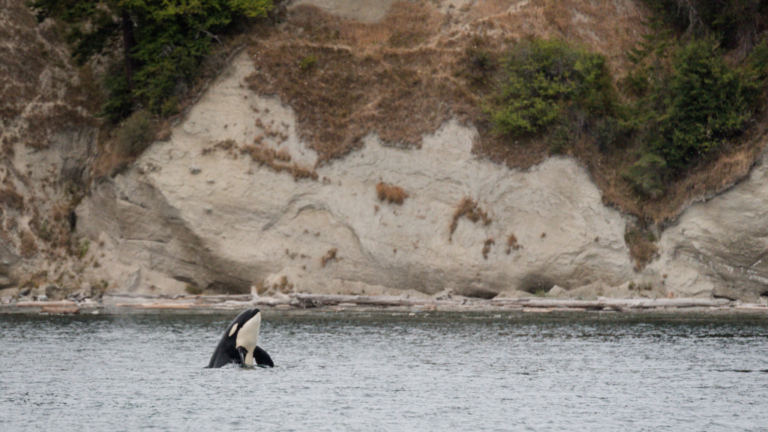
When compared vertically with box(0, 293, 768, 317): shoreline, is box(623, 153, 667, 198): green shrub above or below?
above

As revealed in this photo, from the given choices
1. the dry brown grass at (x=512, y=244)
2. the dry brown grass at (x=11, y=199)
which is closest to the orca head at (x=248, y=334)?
the dry brown grass at (x=512, y=244)

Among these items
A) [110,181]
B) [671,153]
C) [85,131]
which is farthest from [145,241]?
[671,153]

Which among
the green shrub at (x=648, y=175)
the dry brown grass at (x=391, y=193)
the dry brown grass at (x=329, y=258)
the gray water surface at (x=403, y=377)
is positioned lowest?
the gray water surface at (x=403, y=377)

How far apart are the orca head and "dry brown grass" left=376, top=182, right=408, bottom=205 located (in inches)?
766

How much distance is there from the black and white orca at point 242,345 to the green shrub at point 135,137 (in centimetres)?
2270

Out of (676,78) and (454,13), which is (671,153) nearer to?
(676,78)

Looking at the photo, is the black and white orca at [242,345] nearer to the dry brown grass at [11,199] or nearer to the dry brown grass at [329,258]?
the dry brown grass at [329,258]

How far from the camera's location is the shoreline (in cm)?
3291

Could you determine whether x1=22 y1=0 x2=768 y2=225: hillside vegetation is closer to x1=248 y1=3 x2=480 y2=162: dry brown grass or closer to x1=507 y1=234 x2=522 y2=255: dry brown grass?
x1=248 y1=3 x2=480 y2=162: dry brown grass

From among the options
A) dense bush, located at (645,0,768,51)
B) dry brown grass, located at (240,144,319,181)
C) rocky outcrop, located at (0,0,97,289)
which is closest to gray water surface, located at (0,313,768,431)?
dry brown grass, located at (240,144,319,181)

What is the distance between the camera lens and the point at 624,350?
74.0 ft

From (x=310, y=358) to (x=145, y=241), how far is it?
68.6 ft

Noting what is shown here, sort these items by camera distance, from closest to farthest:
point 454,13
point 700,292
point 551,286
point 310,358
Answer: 1. point 310,358
2. point 700,292
3. point 551,286
4. point 454,13

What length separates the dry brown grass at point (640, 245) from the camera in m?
35.8
